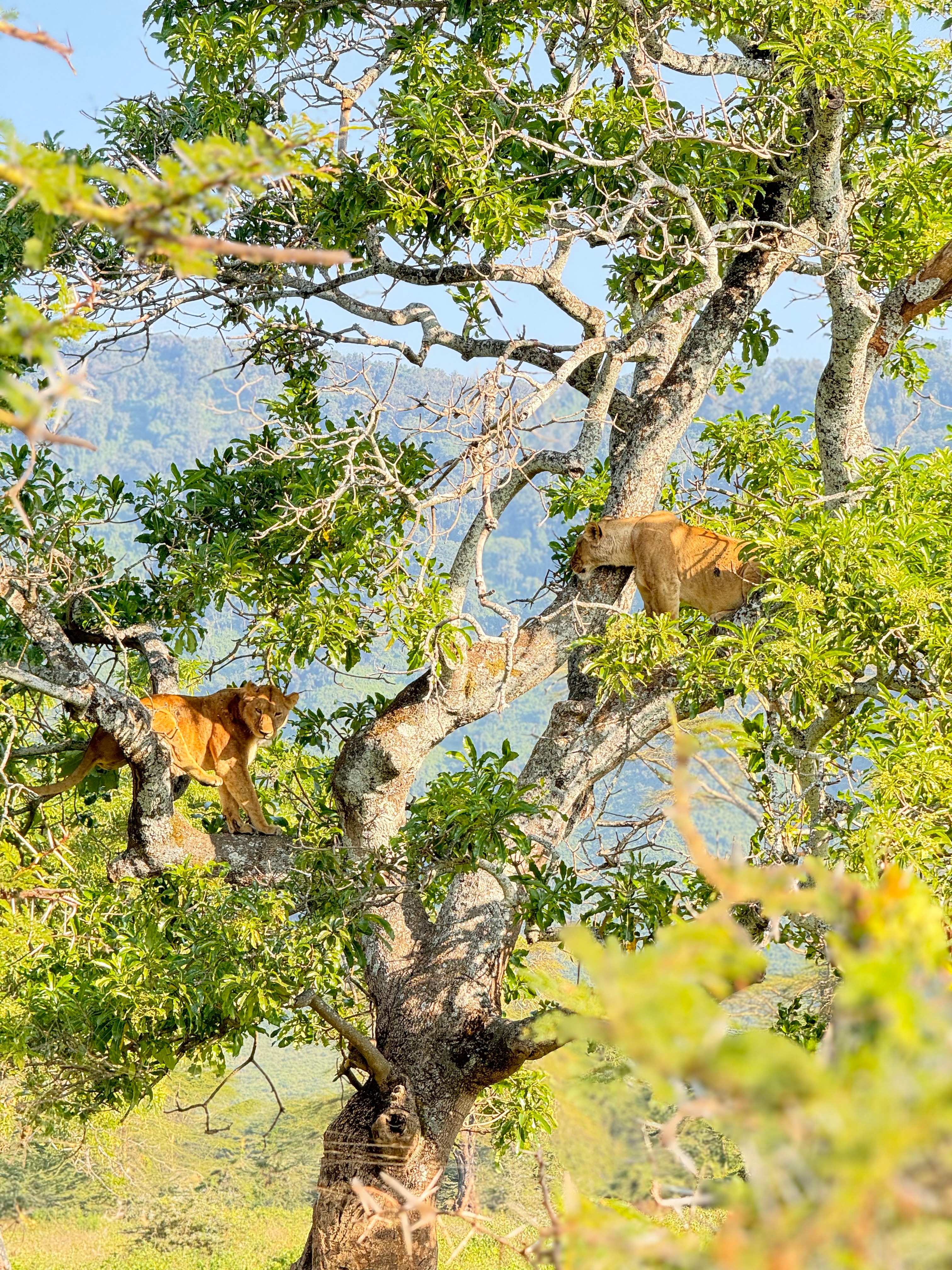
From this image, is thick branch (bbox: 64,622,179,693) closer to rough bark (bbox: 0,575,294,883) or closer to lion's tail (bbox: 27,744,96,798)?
rough bark (bbox: 0,575,294,883)

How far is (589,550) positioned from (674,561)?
1.83 feet

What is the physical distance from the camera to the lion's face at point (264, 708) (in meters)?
7.14

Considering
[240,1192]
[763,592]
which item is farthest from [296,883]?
[240,1192]

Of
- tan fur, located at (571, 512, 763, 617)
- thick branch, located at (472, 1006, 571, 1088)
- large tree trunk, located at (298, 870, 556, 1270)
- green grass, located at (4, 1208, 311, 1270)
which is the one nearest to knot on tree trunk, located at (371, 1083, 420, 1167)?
large tree trunk, located at (298, 870, 556, 1270)

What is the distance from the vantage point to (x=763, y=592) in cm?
660

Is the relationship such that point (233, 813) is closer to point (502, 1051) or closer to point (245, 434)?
point (502, 1051)

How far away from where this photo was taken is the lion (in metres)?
6.77

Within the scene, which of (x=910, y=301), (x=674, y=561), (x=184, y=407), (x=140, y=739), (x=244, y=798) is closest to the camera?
(x=140, y=739)

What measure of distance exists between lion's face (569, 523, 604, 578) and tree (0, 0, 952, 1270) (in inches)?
6.9

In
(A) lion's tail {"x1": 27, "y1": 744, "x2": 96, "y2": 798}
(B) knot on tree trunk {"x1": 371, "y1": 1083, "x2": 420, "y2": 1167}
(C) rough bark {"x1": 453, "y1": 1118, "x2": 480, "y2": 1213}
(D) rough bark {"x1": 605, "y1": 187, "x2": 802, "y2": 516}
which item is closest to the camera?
(B) knot on tree trunk {"x1": 371, "y1": 1083, "x2": 420, "y2": 1167}

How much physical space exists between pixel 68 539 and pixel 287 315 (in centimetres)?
202

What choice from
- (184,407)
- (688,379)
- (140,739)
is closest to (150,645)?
(140,739)

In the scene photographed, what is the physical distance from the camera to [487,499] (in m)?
5.56

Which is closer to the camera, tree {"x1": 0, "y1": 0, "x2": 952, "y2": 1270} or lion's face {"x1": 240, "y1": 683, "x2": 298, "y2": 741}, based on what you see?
tree {"x1": 0, "y1": 0, "x2": 952, "y2": 1270}
